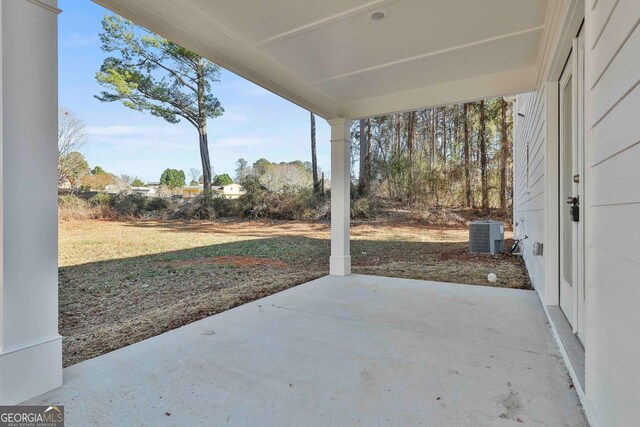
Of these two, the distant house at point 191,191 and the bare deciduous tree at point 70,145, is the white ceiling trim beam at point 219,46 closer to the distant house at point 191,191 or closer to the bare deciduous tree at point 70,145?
the bare deciduous tree at point 70,145

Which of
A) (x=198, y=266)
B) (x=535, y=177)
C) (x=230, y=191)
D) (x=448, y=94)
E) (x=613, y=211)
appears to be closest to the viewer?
(x=613, y=211)

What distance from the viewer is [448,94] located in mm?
3559

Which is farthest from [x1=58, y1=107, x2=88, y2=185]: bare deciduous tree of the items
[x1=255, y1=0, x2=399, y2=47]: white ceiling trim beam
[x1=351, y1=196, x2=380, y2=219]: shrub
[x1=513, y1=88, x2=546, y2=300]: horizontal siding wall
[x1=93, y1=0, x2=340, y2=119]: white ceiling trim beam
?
[x1=513, y1=88, x2=546, y2=300]: horizontal siding wall

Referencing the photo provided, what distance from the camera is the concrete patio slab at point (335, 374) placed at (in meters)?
1.46

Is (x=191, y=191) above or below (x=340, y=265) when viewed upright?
above

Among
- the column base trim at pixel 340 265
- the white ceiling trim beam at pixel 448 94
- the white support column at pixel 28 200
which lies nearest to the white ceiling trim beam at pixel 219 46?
the white support column at pixel 28 200

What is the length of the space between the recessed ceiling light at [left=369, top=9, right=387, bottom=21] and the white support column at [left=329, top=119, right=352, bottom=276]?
82.4 inches

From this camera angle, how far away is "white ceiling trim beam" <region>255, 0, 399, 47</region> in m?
2.14

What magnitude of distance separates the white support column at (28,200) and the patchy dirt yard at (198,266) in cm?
74

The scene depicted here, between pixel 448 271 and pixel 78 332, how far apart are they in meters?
5.06

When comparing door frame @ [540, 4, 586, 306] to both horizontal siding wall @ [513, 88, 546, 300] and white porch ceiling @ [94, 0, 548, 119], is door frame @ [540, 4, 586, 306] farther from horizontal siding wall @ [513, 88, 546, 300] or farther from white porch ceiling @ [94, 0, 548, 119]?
white porch ceiling @ [94, 0, 548, 119]

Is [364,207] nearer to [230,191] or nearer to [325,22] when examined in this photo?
[230,191]

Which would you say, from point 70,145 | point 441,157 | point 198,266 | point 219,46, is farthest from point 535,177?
point 70,145

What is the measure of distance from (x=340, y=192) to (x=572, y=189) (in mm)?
2639
